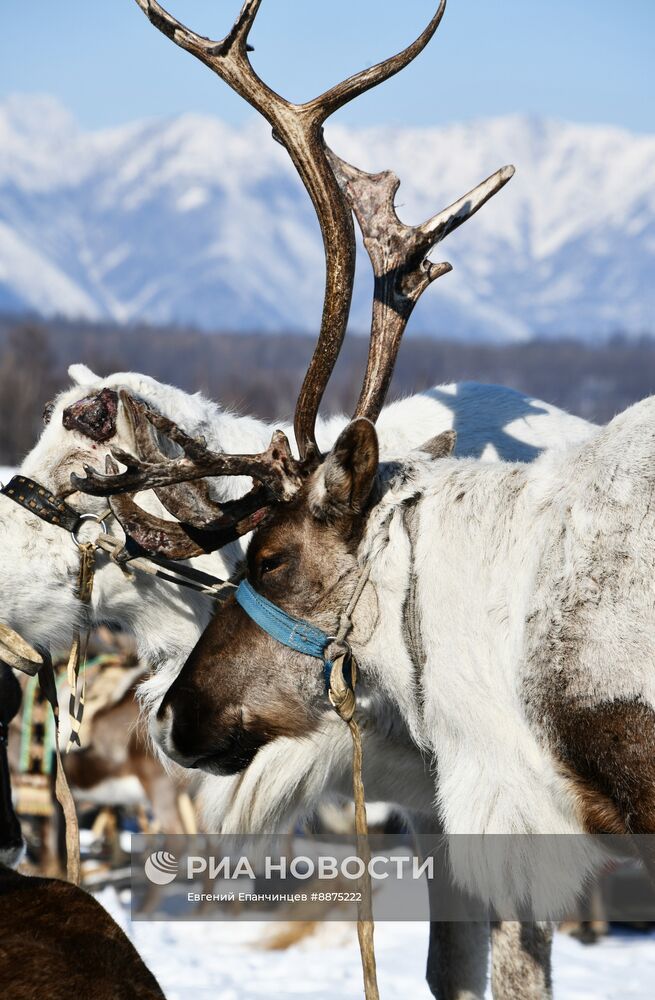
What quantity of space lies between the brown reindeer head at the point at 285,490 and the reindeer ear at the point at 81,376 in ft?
1.88

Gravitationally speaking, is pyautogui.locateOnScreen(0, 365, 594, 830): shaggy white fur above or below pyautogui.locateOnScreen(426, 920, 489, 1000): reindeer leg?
above

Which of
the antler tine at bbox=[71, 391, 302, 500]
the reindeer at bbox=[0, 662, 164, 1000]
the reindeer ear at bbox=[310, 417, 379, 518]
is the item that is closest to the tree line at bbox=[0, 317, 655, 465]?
the antler tine at bbox=[71, 391, 302, 500]

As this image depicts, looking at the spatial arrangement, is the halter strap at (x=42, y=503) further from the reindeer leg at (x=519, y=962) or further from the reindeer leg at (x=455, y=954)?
the reindeer leg at (x=519, y=962)

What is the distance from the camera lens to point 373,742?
3348 millimetres

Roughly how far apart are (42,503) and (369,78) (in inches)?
68.3

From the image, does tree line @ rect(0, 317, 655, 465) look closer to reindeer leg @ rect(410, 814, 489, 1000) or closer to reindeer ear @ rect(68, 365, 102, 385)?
reindeer ear @ rect(68, 365, 102, 385)

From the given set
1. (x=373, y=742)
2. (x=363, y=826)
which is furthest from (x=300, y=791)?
(x=363, y=826)

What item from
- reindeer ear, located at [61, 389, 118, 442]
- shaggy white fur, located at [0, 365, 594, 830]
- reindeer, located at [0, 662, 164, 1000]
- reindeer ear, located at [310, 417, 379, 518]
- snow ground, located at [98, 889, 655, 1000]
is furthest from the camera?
snow ground, located at [98, 889, 655, 1000]

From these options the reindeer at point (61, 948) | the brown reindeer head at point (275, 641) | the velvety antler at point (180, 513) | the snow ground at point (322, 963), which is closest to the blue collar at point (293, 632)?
the brown reindeer head at point (275, 641)

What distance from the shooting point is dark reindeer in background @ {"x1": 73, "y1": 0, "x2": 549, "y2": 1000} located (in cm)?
308

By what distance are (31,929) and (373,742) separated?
1269mm

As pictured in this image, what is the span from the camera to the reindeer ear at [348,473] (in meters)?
2.81

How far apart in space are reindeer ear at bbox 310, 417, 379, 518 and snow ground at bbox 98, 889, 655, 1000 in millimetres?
3752

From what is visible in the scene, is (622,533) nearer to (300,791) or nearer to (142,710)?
(300,791)
